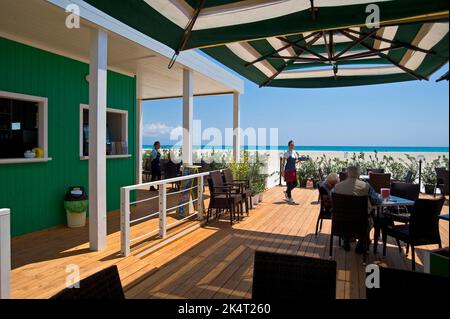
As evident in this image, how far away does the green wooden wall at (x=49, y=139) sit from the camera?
182 inches

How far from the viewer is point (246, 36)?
2.15 meters

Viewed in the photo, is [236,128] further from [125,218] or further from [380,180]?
[125,218]

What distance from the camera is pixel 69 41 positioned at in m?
4.73

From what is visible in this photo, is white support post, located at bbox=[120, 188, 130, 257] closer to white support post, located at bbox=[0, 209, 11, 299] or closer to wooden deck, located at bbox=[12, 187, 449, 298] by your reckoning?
wooden deck, located at bbox=[12, 187, 449, 298]

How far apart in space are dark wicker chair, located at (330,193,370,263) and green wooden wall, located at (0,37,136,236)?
4580mm

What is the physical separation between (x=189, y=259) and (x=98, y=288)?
249 centimetres

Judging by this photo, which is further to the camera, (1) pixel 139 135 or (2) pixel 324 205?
(1) pixel 139 135

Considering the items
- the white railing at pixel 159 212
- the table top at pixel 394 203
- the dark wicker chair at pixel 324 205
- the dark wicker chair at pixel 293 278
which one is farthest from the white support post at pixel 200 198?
the dark wicker chair at pixel 293 278

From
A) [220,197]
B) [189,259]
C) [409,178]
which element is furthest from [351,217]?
[409,178]

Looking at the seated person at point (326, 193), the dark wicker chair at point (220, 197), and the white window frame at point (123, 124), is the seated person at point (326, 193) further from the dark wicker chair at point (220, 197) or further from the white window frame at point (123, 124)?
the white window frame at point (123, 124)

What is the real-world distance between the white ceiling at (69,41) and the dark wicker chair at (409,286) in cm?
404

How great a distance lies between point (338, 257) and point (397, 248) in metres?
1.02
